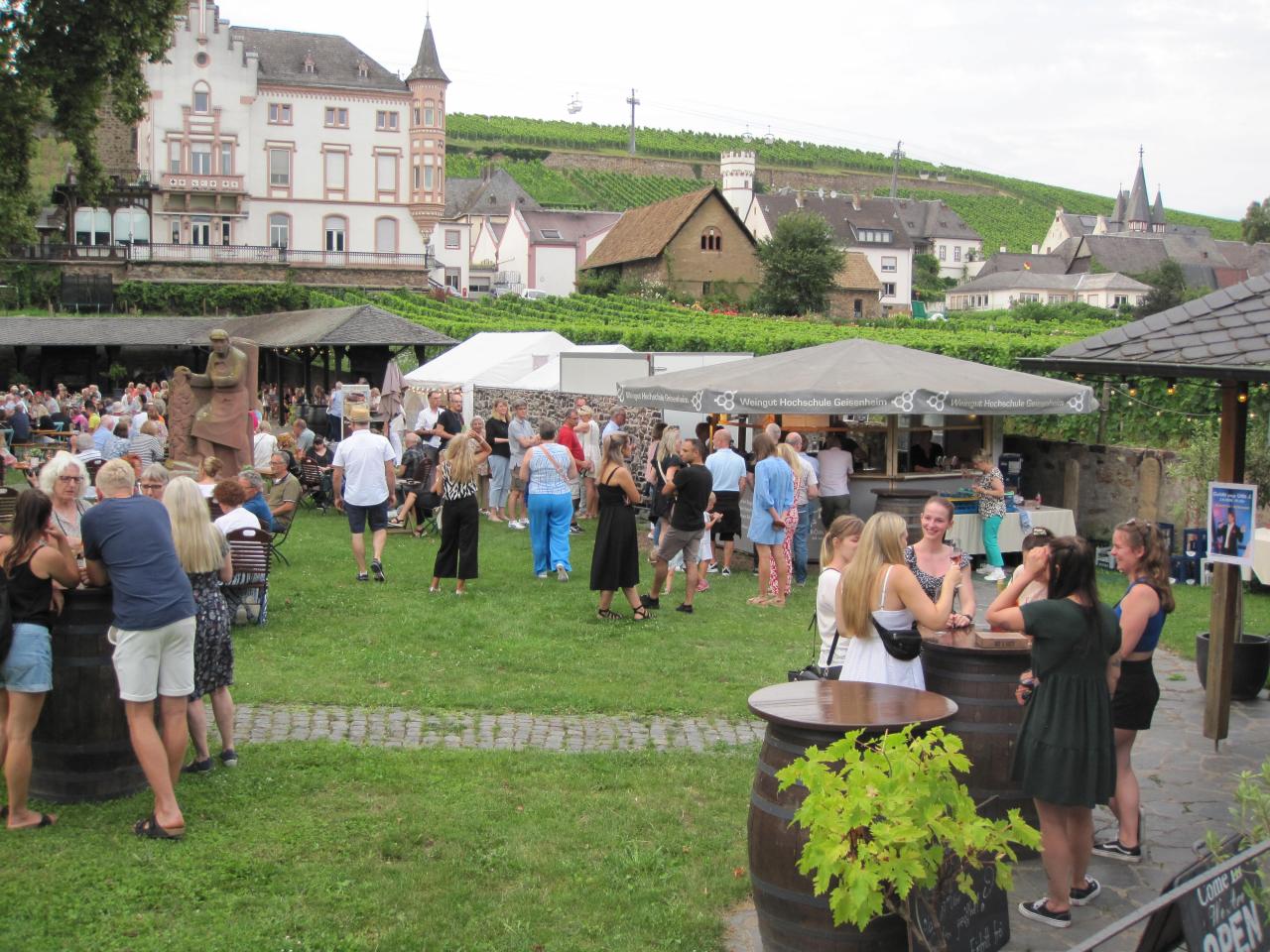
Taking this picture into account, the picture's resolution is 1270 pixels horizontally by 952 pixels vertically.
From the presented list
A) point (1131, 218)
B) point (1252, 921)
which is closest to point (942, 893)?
point (1252, 921)

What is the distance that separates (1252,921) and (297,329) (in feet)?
87.3

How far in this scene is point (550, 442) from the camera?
12.8 meters

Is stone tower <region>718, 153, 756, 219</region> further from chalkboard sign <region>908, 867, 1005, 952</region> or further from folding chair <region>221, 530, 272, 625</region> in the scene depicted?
chalkboard sign <region>908, 867, 1005, 952</region>

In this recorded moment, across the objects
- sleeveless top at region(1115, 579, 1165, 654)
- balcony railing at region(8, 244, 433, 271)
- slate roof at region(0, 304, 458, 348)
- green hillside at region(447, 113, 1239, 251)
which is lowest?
sleeveless top at region(1115, 579, 1165, 654)

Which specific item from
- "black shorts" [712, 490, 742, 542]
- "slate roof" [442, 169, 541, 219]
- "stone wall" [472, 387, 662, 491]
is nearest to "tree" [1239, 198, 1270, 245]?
"slate roof" [442, 169, 541, 219]

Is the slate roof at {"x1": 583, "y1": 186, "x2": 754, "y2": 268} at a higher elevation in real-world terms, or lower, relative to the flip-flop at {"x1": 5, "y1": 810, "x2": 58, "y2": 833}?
higher

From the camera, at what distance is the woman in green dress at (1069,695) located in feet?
16.4

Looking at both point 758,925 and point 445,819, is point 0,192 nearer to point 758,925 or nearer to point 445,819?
point 445,819

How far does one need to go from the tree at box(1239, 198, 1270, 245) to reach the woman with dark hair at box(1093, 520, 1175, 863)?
131m

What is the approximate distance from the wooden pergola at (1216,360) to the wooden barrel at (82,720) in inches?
211

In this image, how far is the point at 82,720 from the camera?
20.4 feet

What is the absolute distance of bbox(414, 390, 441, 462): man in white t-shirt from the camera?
1680 cm

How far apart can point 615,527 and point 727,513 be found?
8.94 feet

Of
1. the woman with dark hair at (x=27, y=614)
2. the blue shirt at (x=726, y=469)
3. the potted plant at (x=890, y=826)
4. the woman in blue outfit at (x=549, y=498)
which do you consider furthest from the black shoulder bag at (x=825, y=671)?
the blue shirt at (x=726, y=469)
